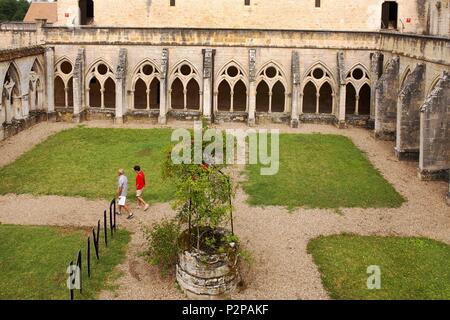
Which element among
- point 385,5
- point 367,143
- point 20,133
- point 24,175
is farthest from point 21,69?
point 385,5

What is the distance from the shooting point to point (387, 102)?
27.3 m

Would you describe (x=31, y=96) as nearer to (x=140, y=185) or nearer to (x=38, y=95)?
(x=38, y=95)

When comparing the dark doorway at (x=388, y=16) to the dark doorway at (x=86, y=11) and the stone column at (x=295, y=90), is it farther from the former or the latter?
the dark doorway at (x=86, y=11)

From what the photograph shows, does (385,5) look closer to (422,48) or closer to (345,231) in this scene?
(422,48)

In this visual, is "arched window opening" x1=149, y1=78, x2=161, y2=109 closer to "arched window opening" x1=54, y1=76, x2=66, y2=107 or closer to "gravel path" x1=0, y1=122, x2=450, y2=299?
"arched window opening" x1=54, y1=76, x2=66, y2=107

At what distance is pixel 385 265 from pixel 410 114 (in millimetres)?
11534

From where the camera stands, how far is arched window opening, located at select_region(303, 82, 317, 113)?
Answer: 34.8 metres

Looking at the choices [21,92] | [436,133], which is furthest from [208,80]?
[436,133]

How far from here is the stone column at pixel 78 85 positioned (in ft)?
99.9

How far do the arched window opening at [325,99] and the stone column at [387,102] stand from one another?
7.49 meters

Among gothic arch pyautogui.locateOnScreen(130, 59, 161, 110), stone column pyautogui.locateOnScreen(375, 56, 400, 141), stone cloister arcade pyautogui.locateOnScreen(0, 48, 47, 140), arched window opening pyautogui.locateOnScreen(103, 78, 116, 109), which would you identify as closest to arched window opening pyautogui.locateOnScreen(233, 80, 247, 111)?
gothic arch pyautogui.locateOnScreen(130, 59, 161, 110)

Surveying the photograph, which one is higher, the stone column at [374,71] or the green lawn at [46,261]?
the stone column at [374,71]

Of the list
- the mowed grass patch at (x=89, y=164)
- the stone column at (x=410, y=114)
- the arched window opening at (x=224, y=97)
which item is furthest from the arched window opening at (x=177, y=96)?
the stone column at (x=410, y=114)

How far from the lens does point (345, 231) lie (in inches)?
648
